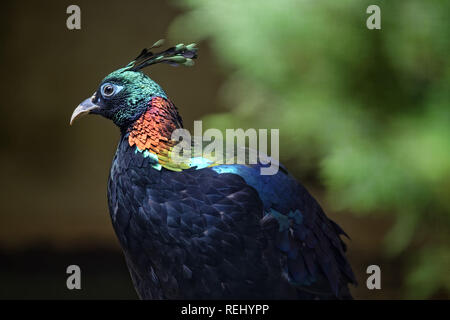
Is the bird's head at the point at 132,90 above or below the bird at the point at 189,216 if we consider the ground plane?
above

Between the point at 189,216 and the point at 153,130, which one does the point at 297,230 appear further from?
the point at 153,130

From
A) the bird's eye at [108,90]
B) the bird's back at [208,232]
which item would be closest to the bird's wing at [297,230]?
the bird's back at [208,232]

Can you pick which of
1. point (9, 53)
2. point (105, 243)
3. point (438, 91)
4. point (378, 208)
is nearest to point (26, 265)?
point (105, 243)

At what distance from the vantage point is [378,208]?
157 cm

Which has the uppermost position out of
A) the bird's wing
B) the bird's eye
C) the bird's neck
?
the bird's eye

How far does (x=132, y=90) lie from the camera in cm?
118

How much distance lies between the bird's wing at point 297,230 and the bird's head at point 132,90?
0.20 meters

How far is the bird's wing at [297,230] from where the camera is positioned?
1.19 m

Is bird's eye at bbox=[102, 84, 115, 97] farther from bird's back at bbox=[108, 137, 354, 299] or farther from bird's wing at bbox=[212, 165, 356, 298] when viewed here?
bird's wing at bbox=[212, 165, 356, 298]

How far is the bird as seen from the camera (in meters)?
1.13

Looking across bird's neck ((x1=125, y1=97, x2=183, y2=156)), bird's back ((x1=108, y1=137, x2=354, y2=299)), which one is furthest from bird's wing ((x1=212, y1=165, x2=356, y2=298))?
bird's neck ((x1=125, y1=97, x2=183, y2=156))

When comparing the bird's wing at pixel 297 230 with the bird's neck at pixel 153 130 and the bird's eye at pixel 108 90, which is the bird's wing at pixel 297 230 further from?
the bird's eye at pixel 108 90

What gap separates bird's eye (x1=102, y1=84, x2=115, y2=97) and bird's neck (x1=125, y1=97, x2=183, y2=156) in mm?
80
